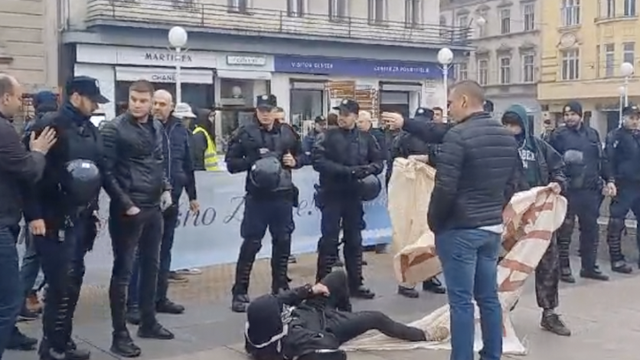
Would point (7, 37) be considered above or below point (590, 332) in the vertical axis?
above

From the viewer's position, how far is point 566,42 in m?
49.6

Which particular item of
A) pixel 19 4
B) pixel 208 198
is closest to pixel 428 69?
pixel 19 4

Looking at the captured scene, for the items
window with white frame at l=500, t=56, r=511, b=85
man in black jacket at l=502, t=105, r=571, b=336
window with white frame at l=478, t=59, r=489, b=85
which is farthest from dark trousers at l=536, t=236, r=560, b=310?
window with white frame at l=478, t=59, r=489, b=85

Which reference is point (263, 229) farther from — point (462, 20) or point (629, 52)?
point (462, 20)

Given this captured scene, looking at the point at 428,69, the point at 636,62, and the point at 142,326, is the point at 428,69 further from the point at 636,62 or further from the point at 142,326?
the point at 142,326

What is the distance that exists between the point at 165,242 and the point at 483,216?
3416mm

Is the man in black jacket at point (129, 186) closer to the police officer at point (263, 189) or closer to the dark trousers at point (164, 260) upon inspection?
the dark trousers at point (164, 260)

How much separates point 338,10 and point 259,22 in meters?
3.56

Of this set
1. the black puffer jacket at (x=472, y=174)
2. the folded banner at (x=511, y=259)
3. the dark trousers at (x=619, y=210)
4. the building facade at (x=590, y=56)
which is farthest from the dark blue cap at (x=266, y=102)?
the building facade at (x=590, y=56)

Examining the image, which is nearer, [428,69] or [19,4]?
[19,4]

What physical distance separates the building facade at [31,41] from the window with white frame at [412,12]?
13426 millimetres

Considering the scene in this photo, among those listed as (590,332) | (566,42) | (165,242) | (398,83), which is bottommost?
(590,332)

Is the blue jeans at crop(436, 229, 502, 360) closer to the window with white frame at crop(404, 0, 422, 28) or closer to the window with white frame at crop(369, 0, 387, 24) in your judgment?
the window with white frame at crop(369, 0, 387, 24)

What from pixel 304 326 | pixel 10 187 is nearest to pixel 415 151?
pixel 304 326
